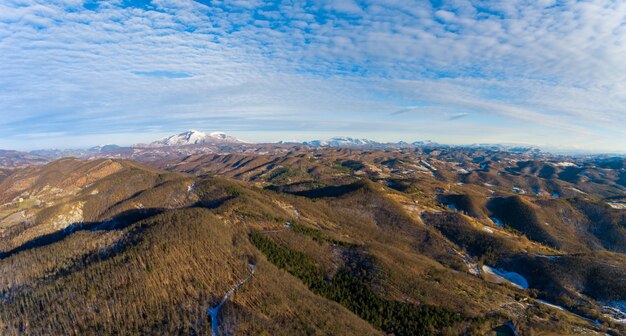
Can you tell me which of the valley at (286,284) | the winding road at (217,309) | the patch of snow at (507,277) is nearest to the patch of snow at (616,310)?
the valley at (286,284)

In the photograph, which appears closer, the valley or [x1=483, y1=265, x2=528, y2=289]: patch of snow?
the valley

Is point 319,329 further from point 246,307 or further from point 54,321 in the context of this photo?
point 54,321

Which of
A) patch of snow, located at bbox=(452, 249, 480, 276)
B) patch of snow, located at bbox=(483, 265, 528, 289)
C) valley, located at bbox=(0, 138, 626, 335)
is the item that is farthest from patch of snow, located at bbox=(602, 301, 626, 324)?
patch of snow, located at bbox=(452, 249, 480, 276)

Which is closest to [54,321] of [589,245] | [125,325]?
[125,325]

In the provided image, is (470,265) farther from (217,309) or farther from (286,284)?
(217,309)

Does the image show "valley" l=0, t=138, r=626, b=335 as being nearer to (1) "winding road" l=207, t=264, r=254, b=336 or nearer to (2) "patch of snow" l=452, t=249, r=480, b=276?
(1) "winding road" l=207, t=264, r=254, b=336

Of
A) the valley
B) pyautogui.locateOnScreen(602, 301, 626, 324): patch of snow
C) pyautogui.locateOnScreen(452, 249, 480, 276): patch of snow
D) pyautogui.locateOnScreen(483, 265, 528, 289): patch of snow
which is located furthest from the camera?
pyautogui.locateOnScreen(452, 249, 480, 276): patch of snow

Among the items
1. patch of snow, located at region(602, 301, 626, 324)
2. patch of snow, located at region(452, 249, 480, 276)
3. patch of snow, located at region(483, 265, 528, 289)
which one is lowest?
patch of snow, located at region(483, 265, 528, 289)

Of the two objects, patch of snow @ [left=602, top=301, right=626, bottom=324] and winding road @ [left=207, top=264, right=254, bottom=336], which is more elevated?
winding road @ [left=207, top=264, right=254, bottom=336]
